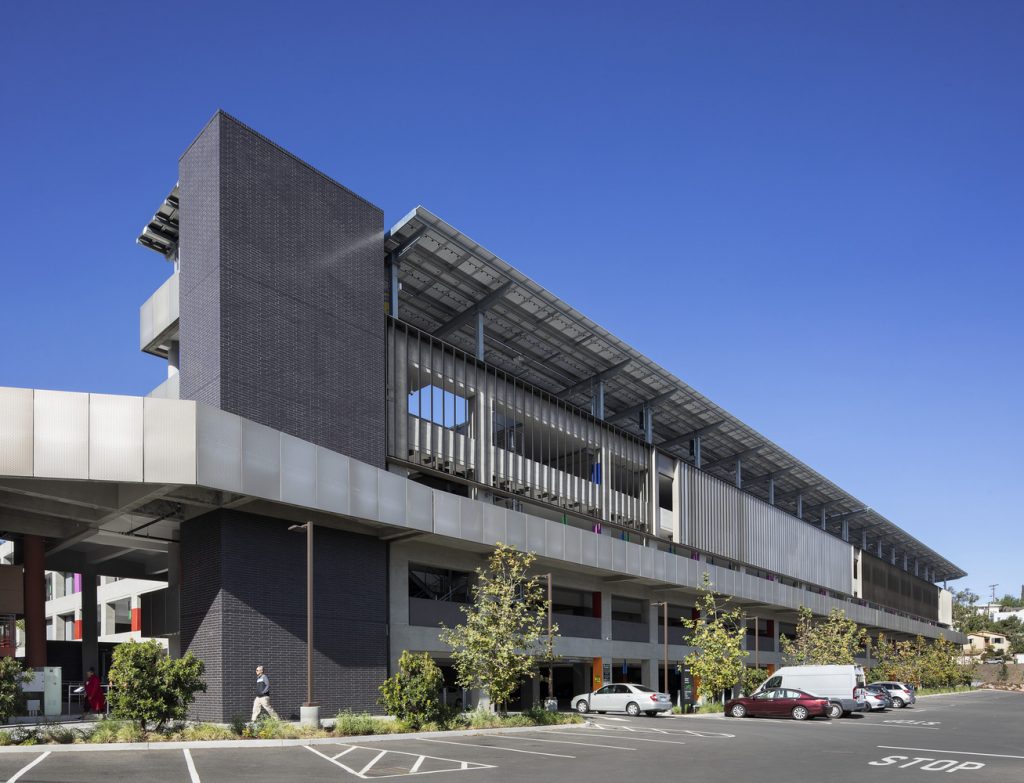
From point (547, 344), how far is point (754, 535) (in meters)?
28.2

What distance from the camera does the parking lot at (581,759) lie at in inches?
748

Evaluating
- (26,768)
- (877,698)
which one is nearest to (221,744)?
(26,768)

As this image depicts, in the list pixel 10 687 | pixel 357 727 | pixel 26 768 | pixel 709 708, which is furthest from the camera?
pixel 709 708

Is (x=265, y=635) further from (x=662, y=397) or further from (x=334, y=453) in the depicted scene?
(x=662, y=397)

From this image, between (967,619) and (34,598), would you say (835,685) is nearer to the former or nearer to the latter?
(34,598)

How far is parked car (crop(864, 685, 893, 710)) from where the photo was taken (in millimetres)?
50438

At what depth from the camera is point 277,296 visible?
32875 millimetres

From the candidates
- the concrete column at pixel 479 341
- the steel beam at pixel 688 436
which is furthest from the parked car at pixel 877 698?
the concrete column at pixel 479 341

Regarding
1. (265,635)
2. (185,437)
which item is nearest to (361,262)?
(185,437)

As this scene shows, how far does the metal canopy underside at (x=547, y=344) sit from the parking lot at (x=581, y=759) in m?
18.6

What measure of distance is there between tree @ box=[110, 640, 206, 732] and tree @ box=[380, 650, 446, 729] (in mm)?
6869

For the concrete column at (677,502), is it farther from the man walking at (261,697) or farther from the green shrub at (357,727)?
the man walking at (261,697)

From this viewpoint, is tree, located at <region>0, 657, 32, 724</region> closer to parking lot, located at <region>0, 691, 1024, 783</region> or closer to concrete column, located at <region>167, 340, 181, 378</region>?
parking lot, located at <region>0, 691, 1024, 783</region>

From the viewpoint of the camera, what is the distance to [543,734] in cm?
3019
